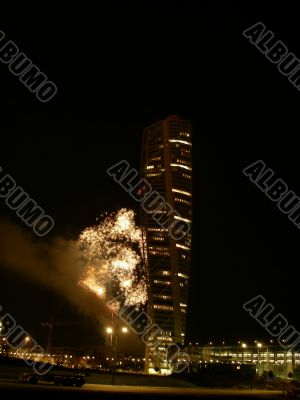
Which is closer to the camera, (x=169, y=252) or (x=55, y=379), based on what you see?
(x=55, y=379)

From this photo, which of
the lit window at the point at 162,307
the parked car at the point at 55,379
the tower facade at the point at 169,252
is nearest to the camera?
the parked car at the point at 55,379

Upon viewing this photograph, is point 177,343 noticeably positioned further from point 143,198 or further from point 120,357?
point 143,198

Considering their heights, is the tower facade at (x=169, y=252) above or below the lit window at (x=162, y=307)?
above

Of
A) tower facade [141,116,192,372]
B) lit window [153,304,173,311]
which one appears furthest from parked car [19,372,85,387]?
lit window [153,304,173,311]

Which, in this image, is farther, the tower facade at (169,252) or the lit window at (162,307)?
the lit window at (162,307)

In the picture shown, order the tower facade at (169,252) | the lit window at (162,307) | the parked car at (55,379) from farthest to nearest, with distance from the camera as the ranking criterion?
the lit window at (162,307), the tower facade at (169,252), the parked car at (55,379)

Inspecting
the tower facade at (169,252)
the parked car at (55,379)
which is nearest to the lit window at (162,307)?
the tower facade at (169,252)

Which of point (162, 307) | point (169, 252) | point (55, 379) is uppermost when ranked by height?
point (169, 252)

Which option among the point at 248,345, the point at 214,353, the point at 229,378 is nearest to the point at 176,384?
the point at 229,378

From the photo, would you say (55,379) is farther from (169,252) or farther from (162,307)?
(162,307)

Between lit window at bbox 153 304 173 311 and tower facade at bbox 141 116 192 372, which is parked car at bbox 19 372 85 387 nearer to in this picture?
tower facade at bbox 141 116 192 372

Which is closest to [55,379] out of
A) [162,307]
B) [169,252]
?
[169,252]

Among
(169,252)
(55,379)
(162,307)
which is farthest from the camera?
(162,307)

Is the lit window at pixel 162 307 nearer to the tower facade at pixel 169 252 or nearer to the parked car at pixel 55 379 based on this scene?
the tower facade at pixel 169 252
